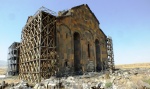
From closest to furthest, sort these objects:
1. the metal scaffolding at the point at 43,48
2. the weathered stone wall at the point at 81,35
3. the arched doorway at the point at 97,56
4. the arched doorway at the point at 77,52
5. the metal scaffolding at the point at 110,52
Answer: the metal scaffolding at the point at 43,48, the weathered stone wall at the point at 81,35, the arched doorway at the point at 77,52, the arched doorway at the point at 97,56, the metal scaffolding at the point at 110,52

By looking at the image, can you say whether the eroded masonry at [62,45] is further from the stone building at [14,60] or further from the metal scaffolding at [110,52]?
the stone building at [14,60]

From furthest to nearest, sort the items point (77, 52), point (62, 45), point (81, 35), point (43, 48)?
point (81, 35)
point (77, 52)
point (62, 45)
point (43, 48)

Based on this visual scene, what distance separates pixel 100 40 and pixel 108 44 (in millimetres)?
3175

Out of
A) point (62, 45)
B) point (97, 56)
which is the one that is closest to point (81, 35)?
point (62, 45)

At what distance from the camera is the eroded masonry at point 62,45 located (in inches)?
641

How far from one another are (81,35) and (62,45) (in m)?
5.12

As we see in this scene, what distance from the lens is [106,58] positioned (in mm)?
29562

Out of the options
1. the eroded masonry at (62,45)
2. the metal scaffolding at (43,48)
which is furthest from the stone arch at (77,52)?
the metal scaffolding at (43,48)

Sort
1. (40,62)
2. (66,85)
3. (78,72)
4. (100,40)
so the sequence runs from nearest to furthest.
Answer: (66,85)
(40,62)
(78,72)
(100,40)

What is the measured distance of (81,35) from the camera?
23125 millimetres

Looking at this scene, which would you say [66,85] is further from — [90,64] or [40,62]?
[90,64]

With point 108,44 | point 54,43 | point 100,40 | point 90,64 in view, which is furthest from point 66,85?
point 108,44

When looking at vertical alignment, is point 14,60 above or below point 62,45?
below

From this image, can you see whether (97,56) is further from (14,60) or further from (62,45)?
(14,60)
